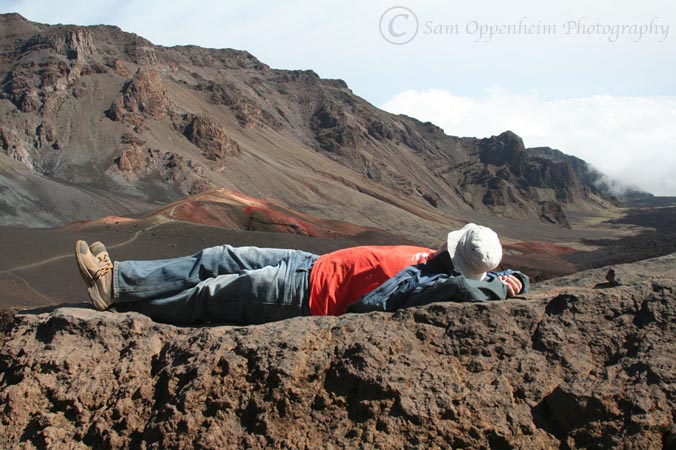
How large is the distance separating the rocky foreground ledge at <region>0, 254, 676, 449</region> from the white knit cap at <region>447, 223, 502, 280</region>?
34 centimetres

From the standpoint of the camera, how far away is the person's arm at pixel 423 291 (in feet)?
10.2

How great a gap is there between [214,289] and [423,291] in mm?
1103

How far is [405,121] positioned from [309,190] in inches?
2338

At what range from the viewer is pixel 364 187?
2251 inches

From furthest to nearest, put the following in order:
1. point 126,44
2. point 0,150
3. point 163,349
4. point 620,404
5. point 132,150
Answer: point 126,44
point 132,150
point 0,150
point 163,349
point 620,404

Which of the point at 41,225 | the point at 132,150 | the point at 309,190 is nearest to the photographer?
the point at 41,225

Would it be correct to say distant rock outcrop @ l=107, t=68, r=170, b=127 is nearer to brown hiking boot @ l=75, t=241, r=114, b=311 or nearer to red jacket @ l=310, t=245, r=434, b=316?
brown hiking boot @ l=75, t=241, r=114, b=311

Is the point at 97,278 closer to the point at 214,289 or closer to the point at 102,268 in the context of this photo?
the point at 102,268

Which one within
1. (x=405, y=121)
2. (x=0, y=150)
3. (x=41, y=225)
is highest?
(x=405, y=121)

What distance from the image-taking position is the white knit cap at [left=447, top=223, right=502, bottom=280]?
329 cm

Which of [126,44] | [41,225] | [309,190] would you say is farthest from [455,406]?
[126,44]

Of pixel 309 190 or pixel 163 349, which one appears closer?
pixel 163 349

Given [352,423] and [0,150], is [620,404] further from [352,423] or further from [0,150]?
[0,150]

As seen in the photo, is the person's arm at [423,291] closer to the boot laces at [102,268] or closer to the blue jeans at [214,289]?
the blue jeans at [214,289]
